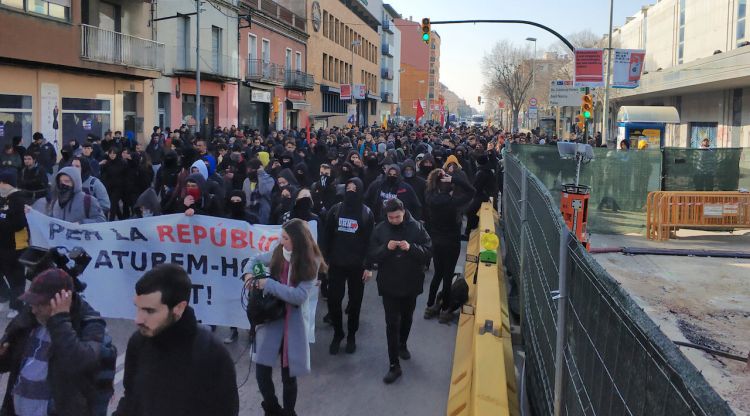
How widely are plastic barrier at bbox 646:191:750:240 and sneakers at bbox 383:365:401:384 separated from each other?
10.8 meters

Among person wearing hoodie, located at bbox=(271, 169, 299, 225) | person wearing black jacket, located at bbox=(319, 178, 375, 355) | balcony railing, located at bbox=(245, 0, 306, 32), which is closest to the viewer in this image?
person wearing black jacket, located at bbox=(319, 178, 375, 355)

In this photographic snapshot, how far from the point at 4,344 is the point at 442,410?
3.54 metres

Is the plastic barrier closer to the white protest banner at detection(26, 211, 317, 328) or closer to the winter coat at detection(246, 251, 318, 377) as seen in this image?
the white protest banner at detection(26, 211, 317, 328)

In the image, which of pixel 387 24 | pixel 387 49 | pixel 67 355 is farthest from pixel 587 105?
pixel 387 24

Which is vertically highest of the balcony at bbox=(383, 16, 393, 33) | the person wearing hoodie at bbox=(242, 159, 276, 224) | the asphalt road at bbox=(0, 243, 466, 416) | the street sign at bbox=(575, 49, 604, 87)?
the balcony at bbox=(383, 16, 393, 33)

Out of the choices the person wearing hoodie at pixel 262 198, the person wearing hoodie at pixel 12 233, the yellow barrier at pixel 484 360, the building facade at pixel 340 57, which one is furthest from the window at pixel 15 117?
the building facade at pixel 340 57

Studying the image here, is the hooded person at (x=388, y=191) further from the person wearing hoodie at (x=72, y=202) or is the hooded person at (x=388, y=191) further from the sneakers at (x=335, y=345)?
the person wearing hoodie at (x=72, y=202)

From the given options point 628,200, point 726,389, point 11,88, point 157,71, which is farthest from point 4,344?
point 157,71

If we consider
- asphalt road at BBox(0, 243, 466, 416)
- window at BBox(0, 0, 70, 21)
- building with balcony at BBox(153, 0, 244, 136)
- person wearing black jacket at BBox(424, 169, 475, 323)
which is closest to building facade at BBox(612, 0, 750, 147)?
person wearing black jacket at BBox(424, 169, 475, 323)

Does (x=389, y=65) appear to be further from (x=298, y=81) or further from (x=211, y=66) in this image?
(x=211, y=66)

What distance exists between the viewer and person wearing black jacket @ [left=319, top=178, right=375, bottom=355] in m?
7.09

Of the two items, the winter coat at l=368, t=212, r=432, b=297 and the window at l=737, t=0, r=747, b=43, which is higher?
the window at l=737, t=0, r=747, b=43

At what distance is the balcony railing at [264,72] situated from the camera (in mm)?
39688

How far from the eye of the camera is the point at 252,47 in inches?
1592
